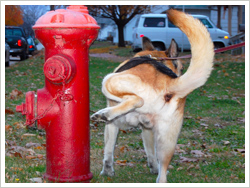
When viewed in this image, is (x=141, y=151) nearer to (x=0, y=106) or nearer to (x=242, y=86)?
(x=0, y=106)

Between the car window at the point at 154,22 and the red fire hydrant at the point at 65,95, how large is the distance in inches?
787

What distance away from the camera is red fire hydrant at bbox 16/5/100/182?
3092 millimetres

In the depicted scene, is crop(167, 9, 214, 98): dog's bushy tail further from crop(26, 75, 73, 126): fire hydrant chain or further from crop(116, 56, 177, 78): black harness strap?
crop(26, 75, 73, 126): fire hydrant chain

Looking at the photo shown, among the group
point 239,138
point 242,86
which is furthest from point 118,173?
point 242,86

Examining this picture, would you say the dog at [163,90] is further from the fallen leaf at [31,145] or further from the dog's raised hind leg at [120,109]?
the fallen leaf at [31,145]

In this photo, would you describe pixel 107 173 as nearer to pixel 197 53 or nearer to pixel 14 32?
pixel 197 53

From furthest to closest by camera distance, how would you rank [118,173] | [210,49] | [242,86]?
[242,86], [118,173], [210,49]

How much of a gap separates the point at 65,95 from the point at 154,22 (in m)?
20.5

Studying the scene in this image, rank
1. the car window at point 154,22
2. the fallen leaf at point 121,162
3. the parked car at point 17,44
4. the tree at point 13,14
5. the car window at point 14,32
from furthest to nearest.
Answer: the tree at point 13,14
the car window at point 14,32
the car window at point 154,22
the parked car at point 17,44
the fallen leaf at point 121,162

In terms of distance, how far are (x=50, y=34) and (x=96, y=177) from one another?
5.28 feet

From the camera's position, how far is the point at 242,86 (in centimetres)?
1148

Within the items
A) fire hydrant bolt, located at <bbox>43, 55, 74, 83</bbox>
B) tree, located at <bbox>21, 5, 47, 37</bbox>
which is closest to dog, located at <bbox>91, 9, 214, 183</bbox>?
fire hydrant bolt, located at <bbox>43, 55, 74, 83</bbox>

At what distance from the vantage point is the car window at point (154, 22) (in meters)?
22.9

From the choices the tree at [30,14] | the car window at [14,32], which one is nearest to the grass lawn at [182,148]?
the car window at [14,32]
